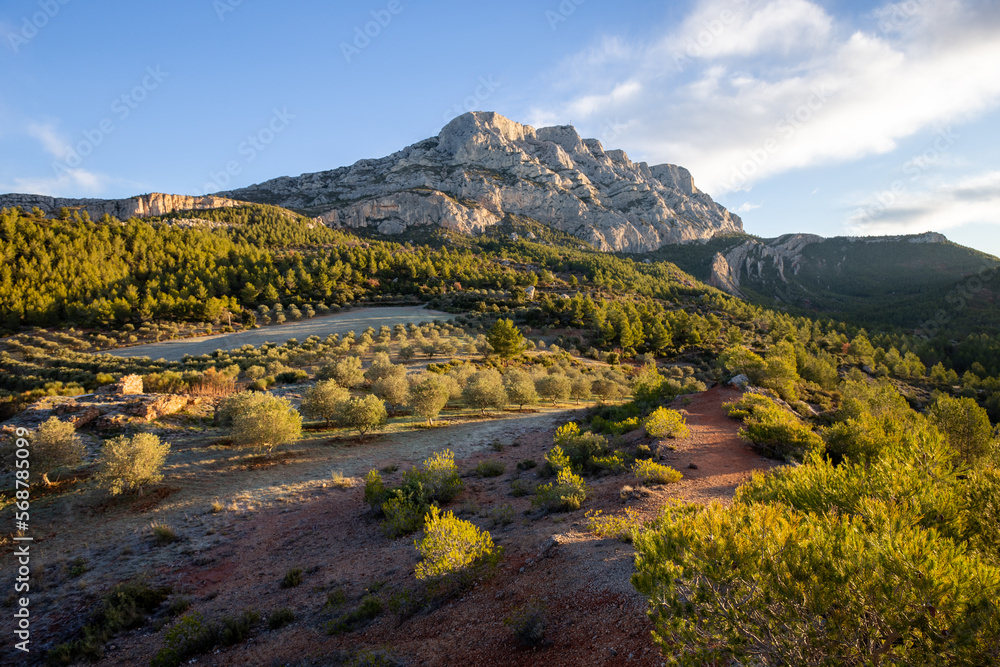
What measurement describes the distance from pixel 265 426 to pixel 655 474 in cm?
1444

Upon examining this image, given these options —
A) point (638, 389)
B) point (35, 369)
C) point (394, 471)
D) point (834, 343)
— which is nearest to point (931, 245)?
point (834, 343)

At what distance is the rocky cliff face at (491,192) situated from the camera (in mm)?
134625

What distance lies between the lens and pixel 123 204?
122375 millimetres

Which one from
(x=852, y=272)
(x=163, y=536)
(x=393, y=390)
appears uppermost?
(x=852, y=272)

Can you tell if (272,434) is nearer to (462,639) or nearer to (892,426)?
(462,639)

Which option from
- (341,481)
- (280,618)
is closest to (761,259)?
(341,481)

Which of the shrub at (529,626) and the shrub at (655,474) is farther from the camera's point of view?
the shrub at (655,474)

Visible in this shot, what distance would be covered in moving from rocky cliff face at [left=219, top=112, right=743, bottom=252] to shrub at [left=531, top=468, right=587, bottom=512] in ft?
421

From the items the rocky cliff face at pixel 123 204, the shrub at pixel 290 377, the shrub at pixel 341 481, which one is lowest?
the shrub at pixel 341 481

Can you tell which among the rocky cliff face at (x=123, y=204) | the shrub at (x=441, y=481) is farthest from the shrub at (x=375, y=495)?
the rocky cliff face at (x=123, y=204)

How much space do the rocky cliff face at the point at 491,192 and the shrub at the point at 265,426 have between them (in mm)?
121649

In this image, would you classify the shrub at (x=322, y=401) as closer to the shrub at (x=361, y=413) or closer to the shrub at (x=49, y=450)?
the shrub at (x=361, y=413)

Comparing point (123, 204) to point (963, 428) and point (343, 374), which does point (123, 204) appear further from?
point (963, 428)

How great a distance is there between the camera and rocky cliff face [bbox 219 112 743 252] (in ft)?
442
